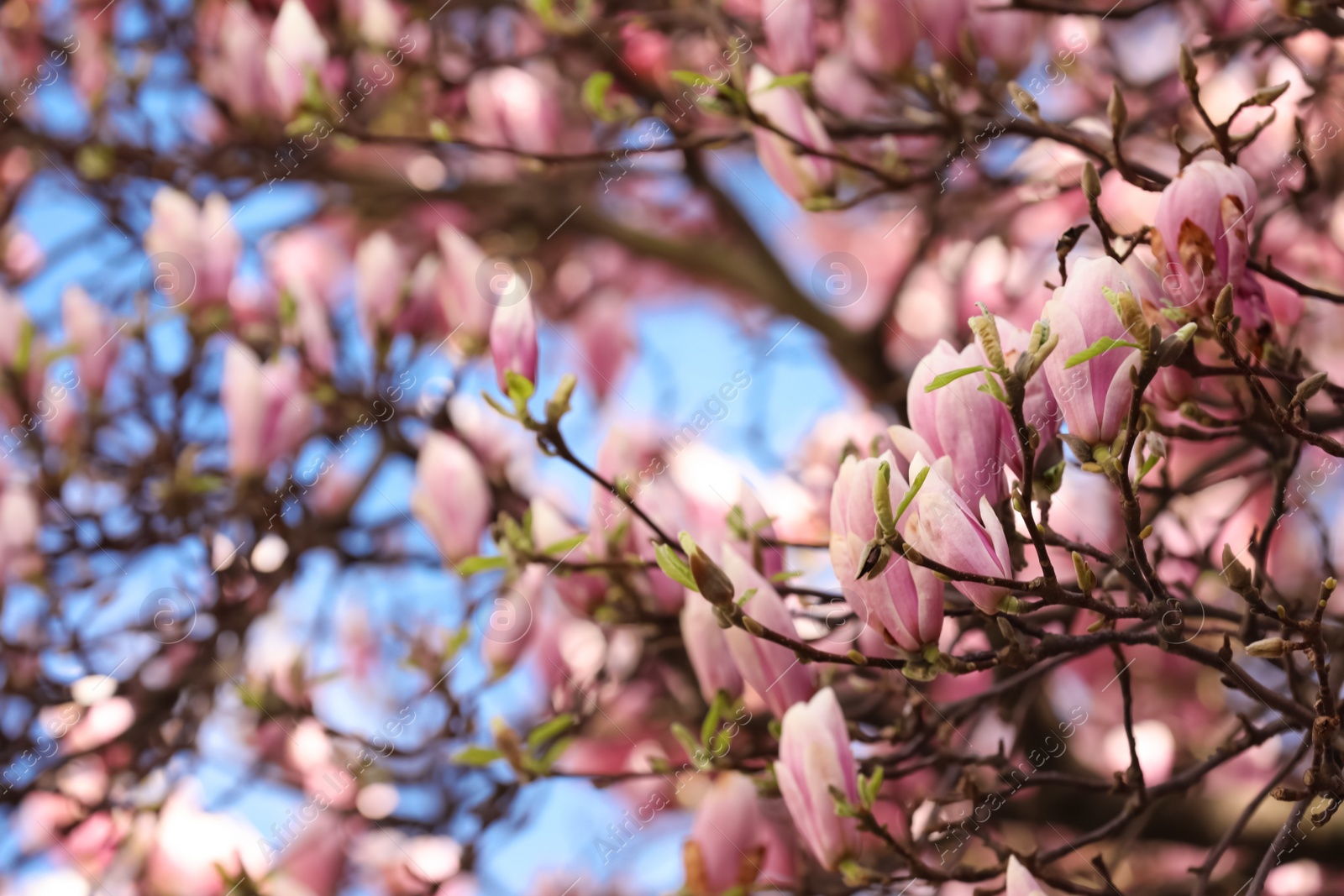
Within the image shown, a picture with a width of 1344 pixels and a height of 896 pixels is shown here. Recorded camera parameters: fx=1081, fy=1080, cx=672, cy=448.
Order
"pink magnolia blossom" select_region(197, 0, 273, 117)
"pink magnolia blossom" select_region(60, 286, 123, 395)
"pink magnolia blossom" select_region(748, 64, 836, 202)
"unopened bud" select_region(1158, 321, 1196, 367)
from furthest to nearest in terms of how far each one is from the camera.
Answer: "pink magnolia blossom" select_region(197, 0, 273, 117) < "pink magnolia blossom" select_region(60, 286, 123, 395) < "pink magnolia blossom" select_region(748, 64, 836, 202) < "unopened bud" select_region(1158, 321, 1196, 367)

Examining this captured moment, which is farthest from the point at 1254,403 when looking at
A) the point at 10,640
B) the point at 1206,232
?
the point at 10,640

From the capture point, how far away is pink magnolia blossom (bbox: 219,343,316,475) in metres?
2.23

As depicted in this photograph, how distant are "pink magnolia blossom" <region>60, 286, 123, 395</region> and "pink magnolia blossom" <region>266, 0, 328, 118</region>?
738 mm

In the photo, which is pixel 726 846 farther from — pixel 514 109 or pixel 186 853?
pixel 514 109

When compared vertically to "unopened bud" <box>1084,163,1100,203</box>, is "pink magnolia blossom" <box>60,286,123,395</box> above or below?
above

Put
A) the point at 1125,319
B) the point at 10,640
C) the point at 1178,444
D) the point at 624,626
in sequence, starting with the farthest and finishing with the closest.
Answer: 1. the point at 1178,444
2. the point at 10,640
3. the point at 624,626
4. the point at 1125,319

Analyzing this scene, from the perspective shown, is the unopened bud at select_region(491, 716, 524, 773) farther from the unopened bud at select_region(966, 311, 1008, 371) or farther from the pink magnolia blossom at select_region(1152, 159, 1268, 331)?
the pink magnolia blossom at select_region(1152, 159, 1268, 331)

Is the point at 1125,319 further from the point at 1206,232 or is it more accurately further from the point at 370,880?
the point at 370,880

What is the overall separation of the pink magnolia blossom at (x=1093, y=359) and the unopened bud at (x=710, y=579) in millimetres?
380

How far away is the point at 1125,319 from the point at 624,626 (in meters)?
0.97

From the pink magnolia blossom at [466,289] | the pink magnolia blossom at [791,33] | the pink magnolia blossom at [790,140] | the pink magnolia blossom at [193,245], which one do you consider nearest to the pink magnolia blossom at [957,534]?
the pink magnolia blossom at [790,140]

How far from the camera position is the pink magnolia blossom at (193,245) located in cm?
237

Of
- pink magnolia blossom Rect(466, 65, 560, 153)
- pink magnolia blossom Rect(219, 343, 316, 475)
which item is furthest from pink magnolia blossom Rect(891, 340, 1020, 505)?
pink magnolia blossom Rect(466, 65, 560, 153)

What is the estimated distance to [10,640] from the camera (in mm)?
2277
